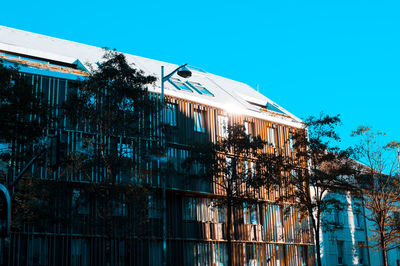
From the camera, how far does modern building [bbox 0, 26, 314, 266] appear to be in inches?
1222

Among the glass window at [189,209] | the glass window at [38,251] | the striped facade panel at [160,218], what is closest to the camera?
→ the striped facade panel at [160,218]

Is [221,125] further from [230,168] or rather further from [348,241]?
[348,241]

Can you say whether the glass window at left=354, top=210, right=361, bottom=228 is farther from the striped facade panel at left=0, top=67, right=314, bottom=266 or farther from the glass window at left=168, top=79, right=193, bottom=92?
the glass window at left=168, top=79, right=193, bottom=92

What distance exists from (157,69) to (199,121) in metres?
7.07

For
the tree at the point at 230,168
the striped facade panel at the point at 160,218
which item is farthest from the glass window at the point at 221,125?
the tree at the point at 230,168

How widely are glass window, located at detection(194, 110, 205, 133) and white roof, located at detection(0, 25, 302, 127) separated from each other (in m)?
0.84

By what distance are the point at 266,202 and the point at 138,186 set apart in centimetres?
1802

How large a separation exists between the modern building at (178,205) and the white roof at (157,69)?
0.27 ft

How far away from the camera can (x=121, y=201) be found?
24.9 meters

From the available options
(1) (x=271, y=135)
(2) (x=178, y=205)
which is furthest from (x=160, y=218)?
(1) (x=271, y=135)


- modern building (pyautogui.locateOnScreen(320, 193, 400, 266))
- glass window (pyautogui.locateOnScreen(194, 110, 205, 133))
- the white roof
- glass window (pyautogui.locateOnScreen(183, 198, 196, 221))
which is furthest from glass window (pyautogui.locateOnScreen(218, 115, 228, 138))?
modern building (pyautogui.locateOnScreen(320, 193, 400, 266))

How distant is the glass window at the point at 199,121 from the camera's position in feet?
128

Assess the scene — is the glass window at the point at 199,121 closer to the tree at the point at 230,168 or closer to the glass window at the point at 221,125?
the glass window at the point at 221,125

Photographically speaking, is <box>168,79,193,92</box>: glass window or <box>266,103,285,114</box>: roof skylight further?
<box>266,103,285,114</box>: roof skylight
